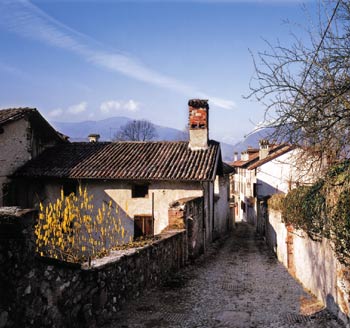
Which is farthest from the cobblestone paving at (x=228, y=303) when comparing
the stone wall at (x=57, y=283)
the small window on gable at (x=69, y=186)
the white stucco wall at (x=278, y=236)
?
the small window on gable at (x=69, y=186)

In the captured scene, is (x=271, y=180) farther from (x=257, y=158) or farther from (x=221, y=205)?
(x=221, y=205)

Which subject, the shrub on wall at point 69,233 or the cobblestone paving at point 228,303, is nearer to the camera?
the cobblestone paving at point 228,303

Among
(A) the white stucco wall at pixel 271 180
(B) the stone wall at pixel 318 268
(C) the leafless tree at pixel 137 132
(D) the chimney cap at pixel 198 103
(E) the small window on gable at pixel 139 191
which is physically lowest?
(B) the stone wall at pixel 318 268

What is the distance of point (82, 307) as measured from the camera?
5727 millimetres

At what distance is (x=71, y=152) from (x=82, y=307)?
14.6 m

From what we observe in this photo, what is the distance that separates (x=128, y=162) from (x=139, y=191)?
177 cm

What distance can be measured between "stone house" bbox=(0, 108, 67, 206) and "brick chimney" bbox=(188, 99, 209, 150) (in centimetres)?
803

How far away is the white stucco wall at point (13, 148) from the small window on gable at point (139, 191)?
6.14 meters

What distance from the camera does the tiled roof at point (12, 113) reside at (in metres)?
16.3

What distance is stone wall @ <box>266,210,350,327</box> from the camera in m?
6.55

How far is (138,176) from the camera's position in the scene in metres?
16.0

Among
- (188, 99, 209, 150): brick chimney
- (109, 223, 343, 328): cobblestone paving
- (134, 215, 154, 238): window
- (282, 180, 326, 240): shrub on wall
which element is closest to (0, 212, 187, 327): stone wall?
(109, 223, 343, 328): cobblestone paving

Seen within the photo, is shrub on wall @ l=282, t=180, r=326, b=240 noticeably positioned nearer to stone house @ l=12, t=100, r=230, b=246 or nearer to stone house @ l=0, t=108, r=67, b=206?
stone house @ l=12, t=100, r=230, b=246

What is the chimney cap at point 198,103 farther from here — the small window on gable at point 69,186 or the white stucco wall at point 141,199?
the small window on gable at point 69,186
